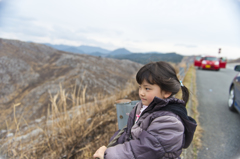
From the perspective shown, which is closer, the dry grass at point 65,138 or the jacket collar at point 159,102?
the jacket collar at point 159,102

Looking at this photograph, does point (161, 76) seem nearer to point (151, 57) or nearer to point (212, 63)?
point (151, 57)

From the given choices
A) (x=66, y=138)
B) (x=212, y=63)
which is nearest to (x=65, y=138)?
(x=66, y=138)

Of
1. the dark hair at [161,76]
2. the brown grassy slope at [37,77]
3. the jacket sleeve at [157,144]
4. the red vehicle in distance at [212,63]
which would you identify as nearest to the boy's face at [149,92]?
the dark hair at [161,76]

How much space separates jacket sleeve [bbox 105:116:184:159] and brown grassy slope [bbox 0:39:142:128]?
13.2 metres

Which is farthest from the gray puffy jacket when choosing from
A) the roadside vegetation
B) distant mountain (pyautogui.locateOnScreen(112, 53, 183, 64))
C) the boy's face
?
the roadside vegetation

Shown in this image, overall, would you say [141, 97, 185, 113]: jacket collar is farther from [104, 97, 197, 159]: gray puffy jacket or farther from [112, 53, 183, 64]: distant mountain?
[112, 53, 183, 64]: distant mountain

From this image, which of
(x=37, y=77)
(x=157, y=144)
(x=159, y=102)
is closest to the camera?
(x=157, y=144)

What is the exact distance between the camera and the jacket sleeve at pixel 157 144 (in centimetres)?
110

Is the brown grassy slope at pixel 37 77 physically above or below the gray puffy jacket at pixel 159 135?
below

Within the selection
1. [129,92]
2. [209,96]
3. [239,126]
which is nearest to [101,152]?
[239,126]

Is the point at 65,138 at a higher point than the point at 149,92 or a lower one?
lower

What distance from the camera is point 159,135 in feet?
3.67

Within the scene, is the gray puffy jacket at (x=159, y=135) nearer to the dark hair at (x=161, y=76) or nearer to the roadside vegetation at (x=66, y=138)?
the dark hair at (x=161, y=76)

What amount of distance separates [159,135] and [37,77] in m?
23.5
